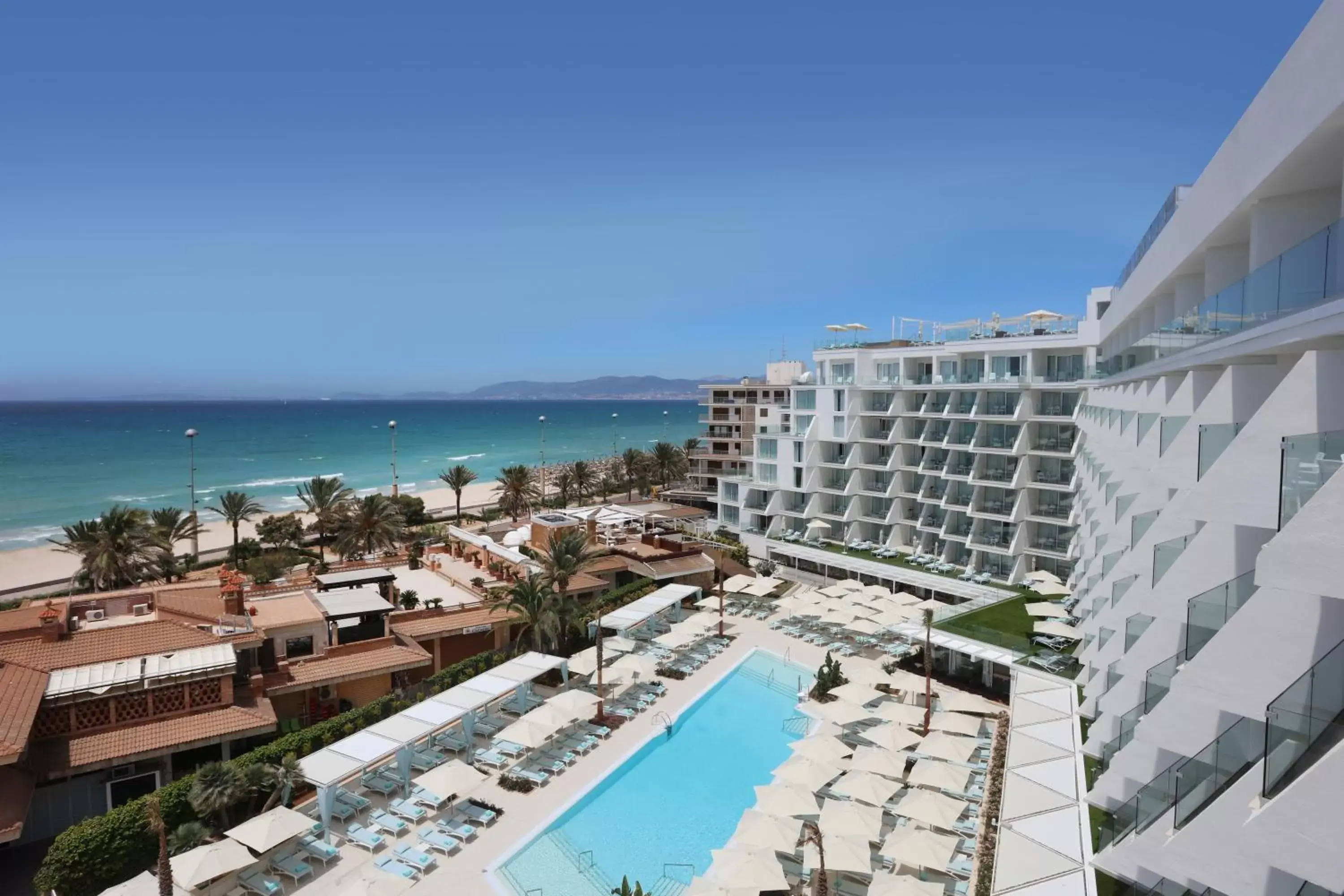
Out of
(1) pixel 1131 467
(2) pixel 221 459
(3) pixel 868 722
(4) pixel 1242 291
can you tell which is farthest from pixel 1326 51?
(2) pixel 221 459

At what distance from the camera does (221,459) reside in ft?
444

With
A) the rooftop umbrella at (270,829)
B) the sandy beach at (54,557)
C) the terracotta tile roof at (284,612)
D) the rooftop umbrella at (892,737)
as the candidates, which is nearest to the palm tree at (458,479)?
the sandy beach at (54,557)

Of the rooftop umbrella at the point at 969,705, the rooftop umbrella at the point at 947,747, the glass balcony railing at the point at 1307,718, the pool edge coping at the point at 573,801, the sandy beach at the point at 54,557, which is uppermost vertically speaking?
the glass balcony railing at the point at 1307,718

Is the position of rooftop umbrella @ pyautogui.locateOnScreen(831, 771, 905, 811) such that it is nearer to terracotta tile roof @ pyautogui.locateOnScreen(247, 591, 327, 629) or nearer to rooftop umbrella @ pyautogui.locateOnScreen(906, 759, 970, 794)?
rooftop umbrella @ pyautogui.locateOnScreen(906, 759, 970, 794)

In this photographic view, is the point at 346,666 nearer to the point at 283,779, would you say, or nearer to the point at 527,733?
the point at 283,779

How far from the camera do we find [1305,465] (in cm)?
720

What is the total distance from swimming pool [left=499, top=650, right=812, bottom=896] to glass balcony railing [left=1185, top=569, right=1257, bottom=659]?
13.2 meters

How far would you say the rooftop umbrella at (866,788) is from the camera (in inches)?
757

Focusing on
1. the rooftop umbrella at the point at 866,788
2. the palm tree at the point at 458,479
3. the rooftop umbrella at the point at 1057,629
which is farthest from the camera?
the palm tree at the point at 458,479

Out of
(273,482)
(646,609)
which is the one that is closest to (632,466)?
(646,609)

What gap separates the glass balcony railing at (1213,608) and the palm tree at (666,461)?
2521 inches

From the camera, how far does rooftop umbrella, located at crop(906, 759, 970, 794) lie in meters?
19.8

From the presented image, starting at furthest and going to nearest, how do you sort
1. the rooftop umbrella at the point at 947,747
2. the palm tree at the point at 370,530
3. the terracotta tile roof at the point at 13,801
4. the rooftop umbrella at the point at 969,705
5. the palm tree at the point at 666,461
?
the palm tree at the point at 666,461 → the palm tree at the point at 370,530 → the rooftop umbrella at the point at 969,705 → the rooftop umbrella at the point at 947,747 → the terracotta tile roof at the point at 13,801

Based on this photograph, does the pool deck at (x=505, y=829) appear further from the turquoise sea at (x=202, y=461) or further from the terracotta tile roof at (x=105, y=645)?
the turquoise sea at (x=202, y=461)
